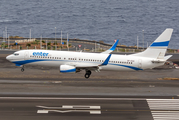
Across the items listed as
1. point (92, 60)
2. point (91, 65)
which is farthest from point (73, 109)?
point (92, 60)

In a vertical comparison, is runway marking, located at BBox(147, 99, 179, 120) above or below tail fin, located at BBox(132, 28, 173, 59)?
below

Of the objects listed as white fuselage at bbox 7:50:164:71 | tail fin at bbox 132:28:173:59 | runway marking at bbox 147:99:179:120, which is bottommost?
runway marking at bbox 147:99:179:120

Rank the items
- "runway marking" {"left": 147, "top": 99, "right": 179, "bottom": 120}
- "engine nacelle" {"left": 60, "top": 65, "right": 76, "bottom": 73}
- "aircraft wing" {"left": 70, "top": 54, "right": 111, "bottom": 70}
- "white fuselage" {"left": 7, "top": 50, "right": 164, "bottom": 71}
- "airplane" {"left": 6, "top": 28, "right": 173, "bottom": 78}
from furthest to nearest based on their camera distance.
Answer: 1. "white fuselage" {"left": 7, "top": 50, "right": 164, "bottom": 71}
2. "airplane" {"left": 6, "top": 28, "right": 173, "bottom": 78}
3. "engine nacelle" {"left": 60, "top": 65, "right": 76, "bottom": 73}
4. "aircraft wing" {"left": 70, "top": 54, "right": 111, "bottom": 70}
5. "runway marking" {"left": 147, "top": 99, "right": 179, "bottom": 120}

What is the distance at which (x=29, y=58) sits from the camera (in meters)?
56.1

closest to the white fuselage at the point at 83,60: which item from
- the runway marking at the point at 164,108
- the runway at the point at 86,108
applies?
the runway at the point at 86,108

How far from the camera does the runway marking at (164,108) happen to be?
31.6m

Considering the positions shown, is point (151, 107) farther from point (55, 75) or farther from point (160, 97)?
point (55, 75)

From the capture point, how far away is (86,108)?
3428 centimetres

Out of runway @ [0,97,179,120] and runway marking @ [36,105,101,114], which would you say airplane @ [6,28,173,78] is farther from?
runway marking @ [36,105,101,114]

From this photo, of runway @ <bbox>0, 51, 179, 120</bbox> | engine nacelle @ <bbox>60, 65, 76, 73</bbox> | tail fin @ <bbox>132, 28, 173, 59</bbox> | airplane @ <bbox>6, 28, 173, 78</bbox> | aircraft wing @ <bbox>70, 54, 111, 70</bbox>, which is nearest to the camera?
runway @ <bbox>0, 51, 179, 120</bbox>

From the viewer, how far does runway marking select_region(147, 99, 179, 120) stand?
3164 centimetres

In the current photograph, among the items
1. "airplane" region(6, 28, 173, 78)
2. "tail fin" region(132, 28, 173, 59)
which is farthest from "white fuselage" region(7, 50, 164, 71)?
"tail fin" region(132, 28, 173, 59)

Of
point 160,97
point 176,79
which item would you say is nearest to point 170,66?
point 176,79

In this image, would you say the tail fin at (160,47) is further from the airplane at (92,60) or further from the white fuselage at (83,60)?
the white fuselage at (83,60)
